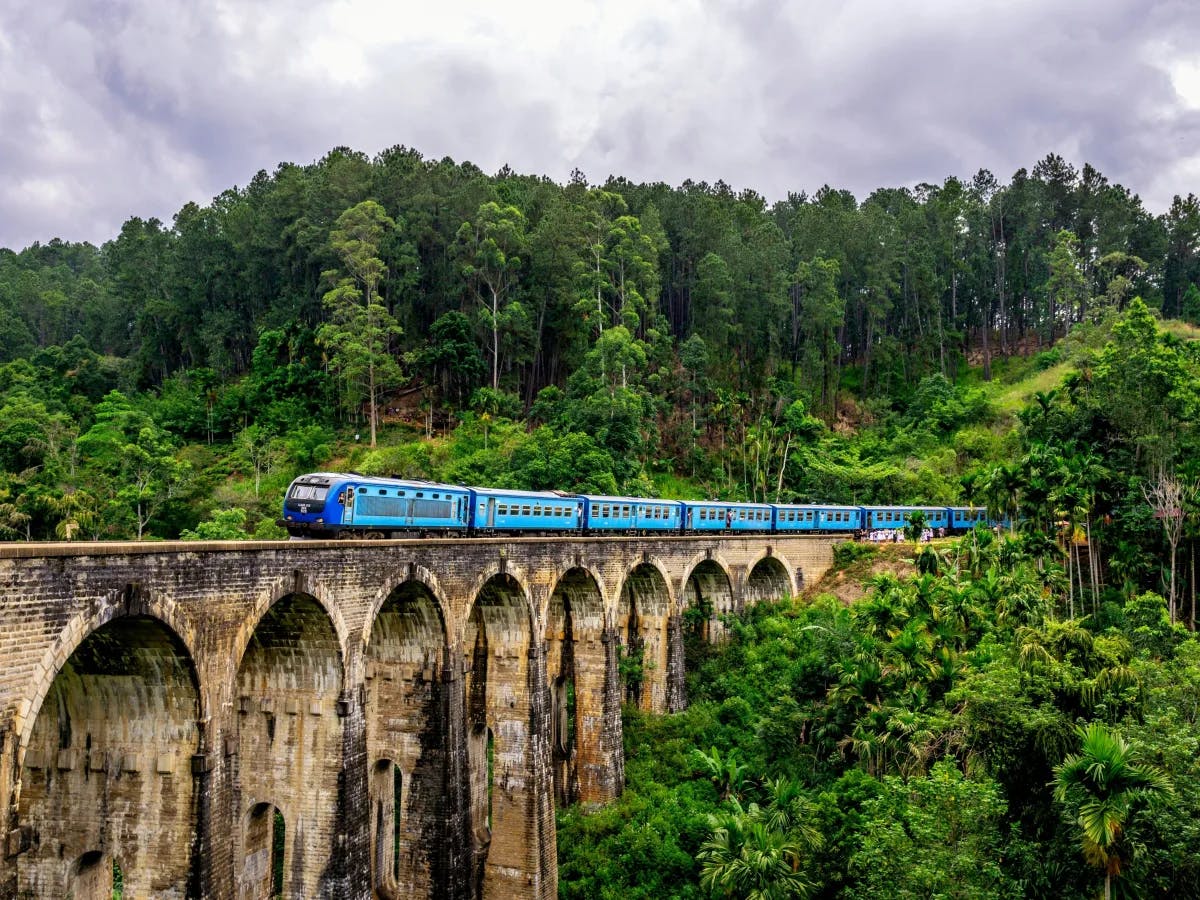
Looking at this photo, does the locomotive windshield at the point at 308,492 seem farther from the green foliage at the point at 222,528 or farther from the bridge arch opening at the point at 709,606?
the bridge arch opening at the point at 709,606

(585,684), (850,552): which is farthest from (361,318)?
(585,684)

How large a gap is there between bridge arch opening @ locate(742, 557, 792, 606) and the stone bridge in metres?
15.7

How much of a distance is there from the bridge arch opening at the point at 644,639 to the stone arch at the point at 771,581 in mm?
8733

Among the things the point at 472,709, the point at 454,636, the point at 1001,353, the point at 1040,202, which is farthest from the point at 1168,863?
the point at 1040,202

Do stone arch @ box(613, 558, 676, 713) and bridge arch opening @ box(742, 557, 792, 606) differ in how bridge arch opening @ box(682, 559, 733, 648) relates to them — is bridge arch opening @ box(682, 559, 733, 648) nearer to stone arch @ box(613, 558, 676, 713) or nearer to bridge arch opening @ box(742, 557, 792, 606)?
bridge arch opening @ box(742, 557, 792, 606)

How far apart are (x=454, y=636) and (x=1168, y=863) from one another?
15.6m

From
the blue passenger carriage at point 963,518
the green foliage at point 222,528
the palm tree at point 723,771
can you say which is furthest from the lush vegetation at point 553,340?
the palm tree at point 723,771

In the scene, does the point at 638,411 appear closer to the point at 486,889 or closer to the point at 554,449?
the point at 554,449

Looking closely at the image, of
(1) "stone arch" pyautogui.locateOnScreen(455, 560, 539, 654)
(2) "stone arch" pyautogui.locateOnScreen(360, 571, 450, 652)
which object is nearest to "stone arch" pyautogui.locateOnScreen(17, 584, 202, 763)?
(2) "stone arch" pyautogui.locateOnScreen(360, 571, 450, 652)

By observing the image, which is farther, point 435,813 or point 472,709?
point 472,709

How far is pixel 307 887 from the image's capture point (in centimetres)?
1775

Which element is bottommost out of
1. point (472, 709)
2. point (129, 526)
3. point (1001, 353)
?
point (472, 709)

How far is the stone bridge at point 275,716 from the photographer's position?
42.8ft

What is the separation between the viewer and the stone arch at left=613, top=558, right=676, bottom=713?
35.9 m
